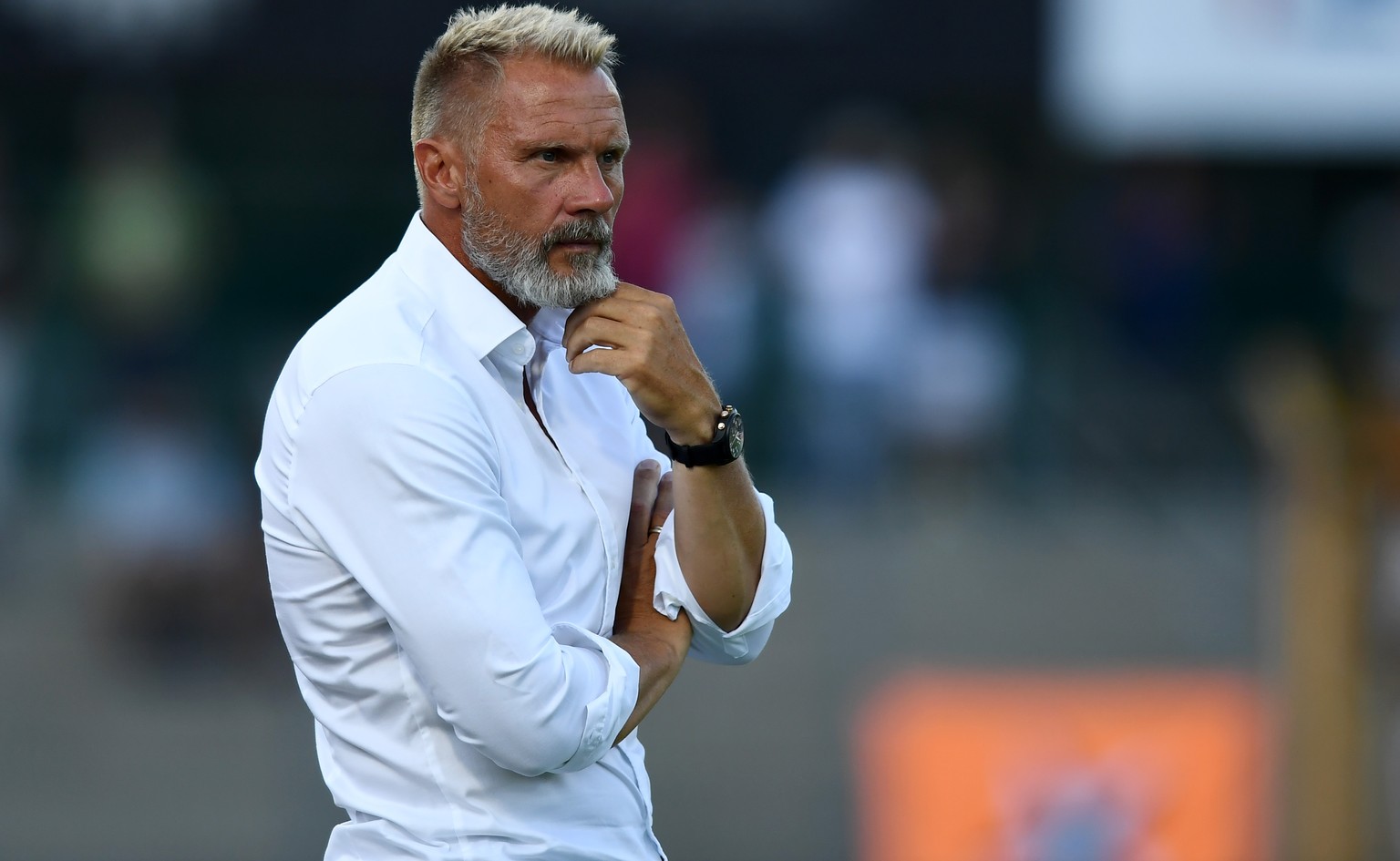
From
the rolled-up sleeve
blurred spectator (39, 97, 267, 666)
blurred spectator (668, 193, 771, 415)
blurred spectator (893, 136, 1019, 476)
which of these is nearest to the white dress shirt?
the rolled-up sleeve

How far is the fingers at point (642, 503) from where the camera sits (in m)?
2.79

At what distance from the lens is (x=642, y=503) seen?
110 inches

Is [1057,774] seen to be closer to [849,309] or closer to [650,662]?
[849,309]

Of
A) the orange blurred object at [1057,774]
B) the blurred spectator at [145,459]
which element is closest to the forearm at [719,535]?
the orange blurred object at [1057,774]

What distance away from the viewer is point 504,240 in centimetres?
262

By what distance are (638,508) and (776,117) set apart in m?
8.53

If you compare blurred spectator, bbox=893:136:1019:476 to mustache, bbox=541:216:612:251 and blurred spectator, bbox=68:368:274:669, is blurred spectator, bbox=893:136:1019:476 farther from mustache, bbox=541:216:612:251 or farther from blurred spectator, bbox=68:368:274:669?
mustache, bbox=541:216:612:251

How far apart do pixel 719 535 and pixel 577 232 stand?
0.48 meters

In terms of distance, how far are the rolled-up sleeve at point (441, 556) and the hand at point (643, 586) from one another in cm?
31

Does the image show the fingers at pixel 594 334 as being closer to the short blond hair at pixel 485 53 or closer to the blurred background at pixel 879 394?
the short blond hair at pixel 485 53

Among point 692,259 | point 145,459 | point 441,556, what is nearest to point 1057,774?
point 692,259

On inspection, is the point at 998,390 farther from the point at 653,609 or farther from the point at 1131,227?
the point at 653,609

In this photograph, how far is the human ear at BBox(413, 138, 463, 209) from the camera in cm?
264

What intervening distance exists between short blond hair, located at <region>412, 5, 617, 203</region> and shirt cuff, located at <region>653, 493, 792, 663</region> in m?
0.66
